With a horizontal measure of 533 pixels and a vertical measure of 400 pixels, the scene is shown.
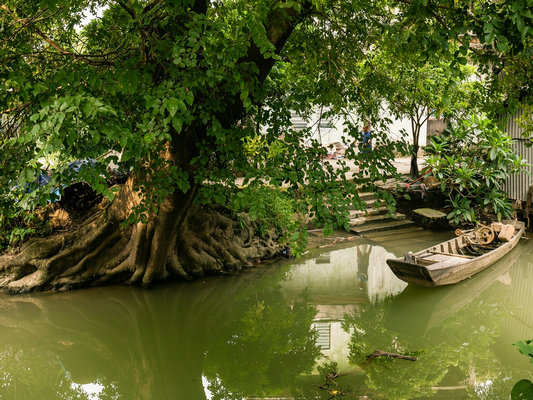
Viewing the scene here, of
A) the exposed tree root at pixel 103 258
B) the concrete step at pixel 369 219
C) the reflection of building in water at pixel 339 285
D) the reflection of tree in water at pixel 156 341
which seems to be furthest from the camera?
the concrete step at pixel 369 219

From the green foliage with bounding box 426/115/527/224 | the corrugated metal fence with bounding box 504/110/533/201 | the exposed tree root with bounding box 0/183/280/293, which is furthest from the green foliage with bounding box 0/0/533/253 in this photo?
the corrugated metal fence with bounding box 504/110/533/201

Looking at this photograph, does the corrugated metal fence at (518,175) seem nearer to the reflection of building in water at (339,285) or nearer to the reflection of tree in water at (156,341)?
the reflection of building in water at (339,285)

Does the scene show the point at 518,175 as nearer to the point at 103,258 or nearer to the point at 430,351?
the point at 430,351

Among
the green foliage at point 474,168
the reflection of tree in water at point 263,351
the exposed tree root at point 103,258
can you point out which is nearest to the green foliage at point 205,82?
the reflection of tree in water at point 263,351

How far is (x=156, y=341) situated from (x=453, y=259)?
4.51m

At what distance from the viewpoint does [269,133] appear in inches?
201

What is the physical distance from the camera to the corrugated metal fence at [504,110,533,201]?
10.0 m

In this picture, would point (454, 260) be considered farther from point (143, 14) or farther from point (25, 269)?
point (25, 269)

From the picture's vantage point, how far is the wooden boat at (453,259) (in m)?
6.59

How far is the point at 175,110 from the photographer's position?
3.32 m

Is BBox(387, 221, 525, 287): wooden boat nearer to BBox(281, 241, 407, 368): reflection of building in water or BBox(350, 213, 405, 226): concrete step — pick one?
BBox(281, 241, 407, 368): reflection of building in water

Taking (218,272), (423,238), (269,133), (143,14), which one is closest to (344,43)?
(269,133)

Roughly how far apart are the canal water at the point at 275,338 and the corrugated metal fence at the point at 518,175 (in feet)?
8.51

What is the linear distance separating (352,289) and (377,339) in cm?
174
